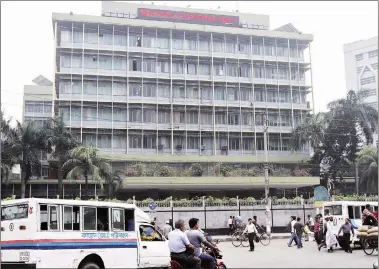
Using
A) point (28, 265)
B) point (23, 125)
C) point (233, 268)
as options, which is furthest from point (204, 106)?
point (28, 265)

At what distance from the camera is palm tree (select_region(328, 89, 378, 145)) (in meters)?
45.6

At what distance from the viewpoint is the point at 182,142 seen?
157 ft

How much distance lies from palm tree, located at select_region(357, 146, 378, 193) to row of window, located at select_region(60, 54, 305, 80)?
12.0 metres

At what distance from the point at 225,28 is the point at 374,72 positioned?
33054 millimetres

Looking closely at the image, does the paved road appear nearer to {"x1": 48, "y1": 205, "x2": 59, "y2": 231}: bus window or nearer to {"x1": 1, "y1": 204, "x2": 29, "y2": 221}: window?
{"x1": 48, "y1": 205, "x2": 59, "y2": 231}: bus window

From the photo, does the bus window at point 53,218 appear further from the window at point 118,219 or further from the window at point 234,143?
the window at point 234,143

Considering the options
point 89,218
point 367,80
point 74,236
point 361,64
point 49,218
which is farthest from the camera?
point 361,64

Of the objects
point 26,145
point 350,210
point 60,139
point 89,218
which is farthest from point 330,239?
point 26,145

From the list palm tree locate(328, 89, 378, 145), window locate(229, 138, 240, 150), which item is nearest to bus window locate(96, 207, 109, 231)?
window locate(229, 138, 240, 150)

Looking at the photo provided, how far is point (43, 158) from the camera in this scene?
44.1 m

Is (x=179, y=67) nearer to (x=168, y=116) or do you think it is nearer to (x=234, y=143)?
(x=168, y=116)

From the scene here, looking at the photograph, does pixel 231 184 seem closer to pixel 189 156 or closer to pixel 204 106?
pixel 189 156

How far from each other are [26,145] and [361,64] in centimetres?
5650

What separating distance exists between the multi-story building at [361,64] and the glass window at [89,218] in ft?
221
